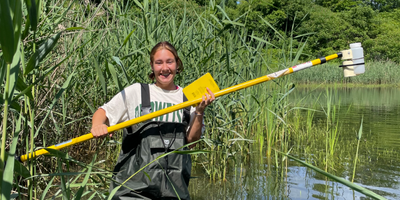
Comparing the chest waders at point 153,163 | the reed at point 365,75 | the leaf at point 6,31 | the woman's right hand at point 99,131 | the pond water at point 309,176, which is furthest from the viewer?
the reed at point 365,75

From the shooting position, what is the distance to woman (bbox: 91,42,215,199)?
197cm

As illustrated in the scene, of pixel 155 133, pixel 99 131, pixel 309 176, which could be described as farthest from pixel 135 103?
pixel 309 176

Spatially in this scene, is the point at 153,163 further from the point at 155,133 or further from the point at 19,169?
the point at 19,169

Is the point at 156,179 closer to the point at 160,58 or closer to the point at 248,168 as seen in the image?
the point at 160,58

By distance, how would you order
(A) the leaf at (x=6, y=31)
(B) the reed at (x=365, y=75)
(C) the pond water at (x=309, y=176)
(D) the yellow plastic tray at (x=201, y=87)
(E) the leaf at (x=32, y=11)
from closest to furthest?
(A) the leaf at (x=6, y=31) → (E) the leaf at (x=32, y=11) → (D) the yellow plastic tray at (x=201, y=87) → (C) the pond water at (x=309, y=176) → (B) the reed at (x=365, y=75)

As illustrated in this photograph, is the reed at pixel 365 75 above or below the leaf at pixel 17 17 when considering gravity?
above

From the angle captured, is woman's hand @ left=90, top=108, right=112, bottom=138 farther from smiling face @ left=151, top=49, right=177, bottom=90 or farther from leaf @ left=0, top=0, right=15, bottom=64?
leaf @ left=0, top=0, right=15, bottom=64

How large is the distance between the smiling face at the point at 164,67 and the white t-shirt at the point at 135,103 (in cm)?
7

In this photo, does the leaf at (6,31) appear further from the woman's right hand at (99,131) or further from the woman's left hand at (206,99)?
the woman's left hand at (206,99)

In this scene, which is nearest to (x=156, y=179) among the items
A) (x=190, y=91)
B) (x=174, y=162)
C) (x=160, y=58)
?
(x=174, y=162)

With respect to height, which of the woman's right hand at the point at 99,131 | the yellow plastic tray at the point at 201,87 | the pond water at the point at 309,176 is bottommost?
the pond water at the point at 309,176

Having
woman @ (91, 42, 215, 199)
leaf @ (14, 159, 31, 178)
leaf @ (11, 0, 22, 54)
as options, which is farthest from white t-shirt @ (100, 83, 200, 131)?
leaf @ (11, 0, 22, 54)

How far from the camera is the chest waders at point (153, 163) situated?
6.44 feet

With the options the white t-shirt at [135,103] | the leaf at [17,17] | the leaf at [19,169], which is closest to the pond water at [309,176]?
the white t-shirt at [135,103]
